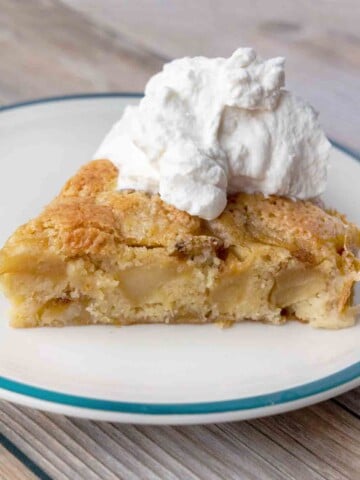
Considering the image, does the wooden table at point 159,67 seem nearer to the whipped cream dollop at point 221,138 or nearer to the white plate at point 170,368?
the white plate at point 170,368

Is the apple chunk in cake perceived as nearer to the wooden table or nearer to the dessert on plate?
the dessert on plate

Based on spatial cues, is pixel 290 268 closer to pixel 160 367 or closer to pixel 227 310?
pixel 227 310

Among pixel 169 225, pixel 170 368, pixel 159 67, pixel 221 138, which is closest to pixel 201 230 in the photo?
pixel 169 225

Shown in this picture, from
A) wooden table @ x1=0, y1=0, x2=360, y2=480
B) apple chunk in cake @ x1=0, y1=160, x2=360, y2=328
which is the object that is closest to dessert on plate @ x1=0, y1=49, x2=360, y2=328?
apple chunk in cake @ x1=0, y1=160, x2=360, y2=328

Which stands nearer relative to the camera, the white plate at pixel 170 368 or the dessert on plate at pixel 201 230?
the white plate at pixel 170 368

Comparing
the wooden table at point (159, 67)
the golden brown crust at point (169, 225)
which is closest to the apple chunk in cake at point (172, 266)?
the golden brown crust at point (169, 225)

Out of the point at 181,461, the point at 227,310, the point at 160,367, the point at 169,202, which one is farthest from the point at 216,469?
the point at 169,202
